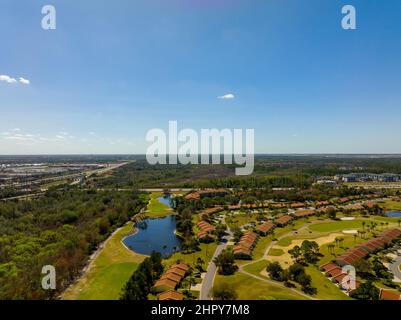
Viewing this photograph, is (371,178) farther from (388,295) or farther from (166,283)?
(166,283)

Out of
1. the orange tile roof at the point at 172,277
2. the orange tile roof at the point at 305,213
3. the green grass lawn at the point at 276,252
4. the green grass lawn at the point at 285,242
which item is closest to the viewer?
the orange tile roof at the point at 172,277

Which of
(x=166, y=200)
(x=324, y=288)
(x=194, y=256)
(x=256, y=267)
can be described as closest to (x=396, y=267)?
(x=324, y=288)

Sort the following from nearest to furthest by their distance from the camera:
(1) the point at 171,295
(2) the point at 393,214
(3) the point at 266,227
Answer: (1) the point at 171,295, (3) the point at 266,227, (2) the point at 393,214

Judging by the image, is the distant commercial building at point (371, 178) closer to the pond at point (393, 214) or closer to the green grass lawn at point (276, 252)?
the pond at point (393, 214)

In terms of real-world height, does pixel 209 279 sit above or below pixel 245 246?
below

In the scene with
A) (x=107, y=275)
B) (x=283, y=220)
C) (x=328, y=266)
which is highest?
(x=283, y=220)

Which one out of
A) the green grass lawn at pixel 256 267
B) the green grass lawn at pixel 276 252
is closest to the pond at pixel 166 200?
the green grass lawn at pixel 276 252
